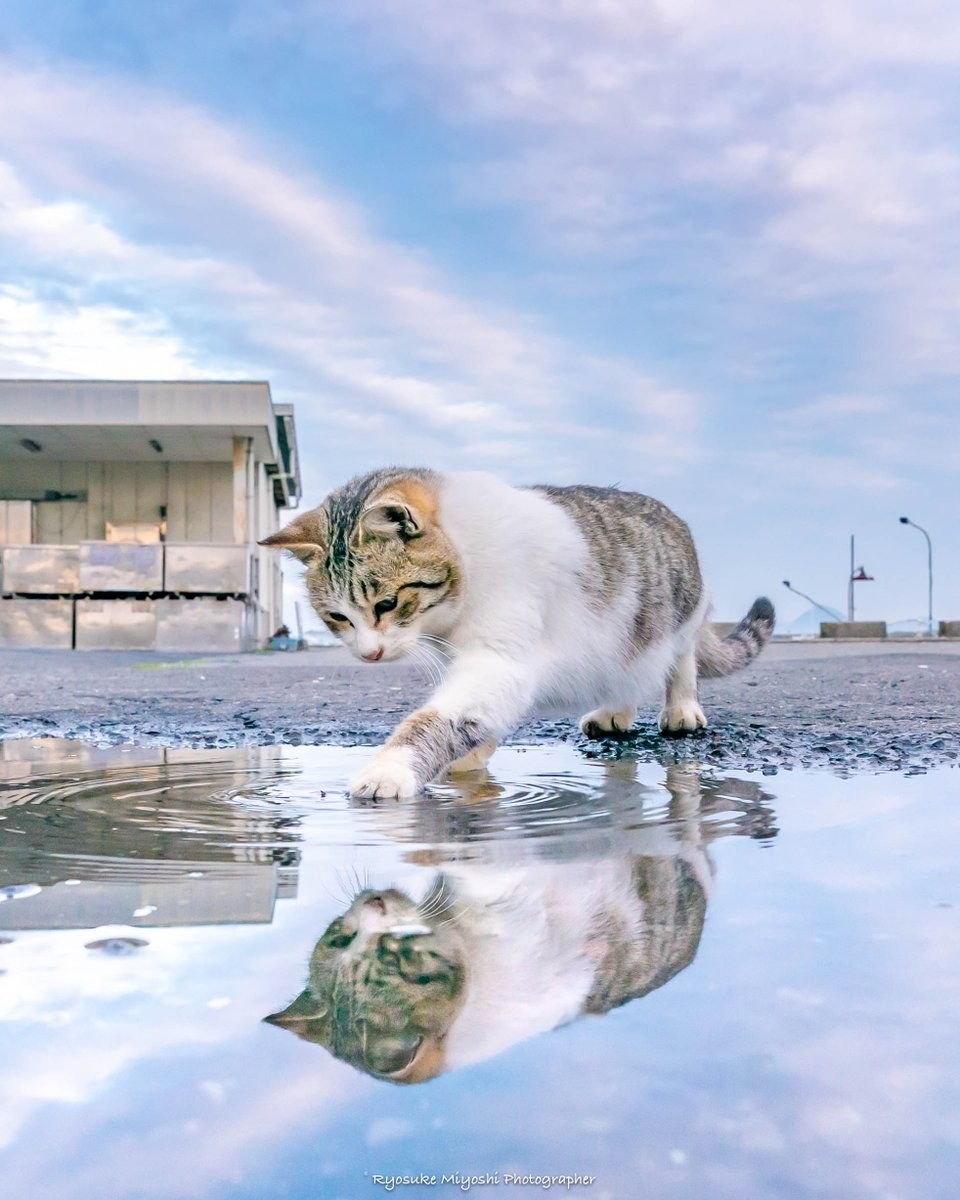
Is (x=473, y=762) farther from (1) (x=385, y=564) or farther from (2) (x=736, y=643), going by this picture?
(2) (x=736, y=643)

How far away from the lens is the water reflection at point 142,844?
1.34 m

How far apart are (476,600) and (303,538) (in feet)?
1.93

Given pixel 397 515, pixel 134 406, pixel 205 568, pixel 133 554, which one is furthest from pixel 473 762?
pixel 134 406

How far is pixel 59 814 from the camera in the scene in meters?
2.10

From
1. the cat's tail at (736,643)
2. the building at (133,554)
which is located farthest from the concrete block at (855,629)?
the cat's tail at (736,643)

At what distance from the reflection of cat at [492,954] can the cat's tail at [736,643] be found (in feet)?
9.06

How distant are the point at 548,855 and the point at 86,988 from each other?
2.66ft

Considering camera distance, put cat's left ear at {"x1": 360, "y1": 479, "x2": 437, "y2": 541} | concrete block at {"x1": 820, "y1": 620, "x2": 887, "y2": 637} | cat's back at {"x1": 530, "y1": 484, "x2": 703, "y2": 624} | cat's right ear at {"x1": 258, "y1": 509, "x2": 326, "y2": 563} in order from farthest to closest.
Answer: concrete block at {"x1": 820, "y1": 620, "x2": 887, "y2": 637} → cat's back at {"x1": 530, "y1": 484, "x2": 703, "y2": 624} → cat's right ear at {"x1": 258, "y1": 509, "x2": 326, "y2": 563} → cat's left ear at {"x1": 360, "y1": 479, "x2": 437, "y2": 541}

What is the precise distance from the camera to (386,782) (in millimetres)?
2318

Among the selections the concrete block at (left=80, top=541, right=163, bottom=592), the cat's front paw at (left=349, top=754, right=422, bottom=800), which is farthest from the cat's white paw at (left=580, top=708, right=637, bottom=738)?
the concrete block at (left=80, top=541, right=163, bottom=592)

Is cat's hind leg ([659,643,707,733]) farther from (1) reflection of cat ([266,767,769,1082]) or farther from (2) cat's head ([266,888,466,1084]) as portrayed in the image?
(2) cat's head ([266,888,466,1084])

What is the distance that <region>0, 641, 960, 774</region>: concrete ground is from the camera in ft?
10.7

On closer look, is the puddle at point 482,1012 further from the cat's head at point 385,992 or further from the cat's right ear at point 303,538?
the cat's right ear at point 303,538

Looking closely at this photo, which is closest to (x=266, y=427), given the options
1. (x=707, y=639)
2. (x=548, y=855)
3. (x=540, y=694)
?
(x=707, y=639)
